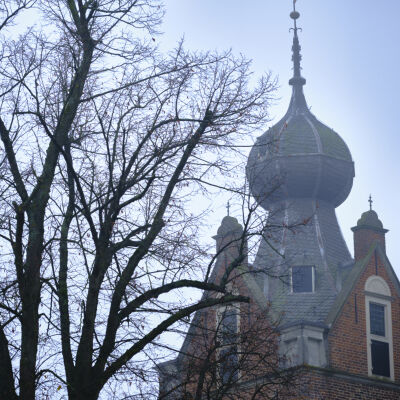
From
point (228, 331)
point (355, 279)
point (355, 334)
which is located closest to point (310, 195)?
point (355, 279)

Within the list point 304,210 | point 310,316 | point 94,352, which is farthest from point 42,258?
point 304,210

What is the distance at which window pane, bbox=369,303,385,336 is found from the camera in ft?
90.9

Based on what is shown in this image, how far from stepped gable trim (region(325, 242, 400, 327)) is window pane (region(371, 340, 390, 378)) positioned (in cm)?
144

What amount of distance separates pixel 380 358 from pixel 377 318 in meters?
1.39

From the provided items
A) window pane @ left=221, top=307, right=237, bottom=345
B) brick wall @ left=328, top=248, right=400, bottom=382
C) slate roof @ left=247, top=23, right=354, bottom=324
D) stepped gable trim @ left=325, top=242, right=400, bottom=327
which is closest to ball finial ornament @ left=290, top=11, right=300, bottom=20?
slate roof @ left=247, top=23, right=354, bottom=324

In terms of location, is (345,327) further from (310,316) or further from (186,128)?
(186,128)

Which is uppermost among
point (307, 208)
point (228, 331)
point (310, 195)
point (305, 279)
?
point (310, 195)

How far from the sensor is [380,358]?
27234 mm

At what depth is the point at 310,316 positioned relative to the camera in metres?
28.6

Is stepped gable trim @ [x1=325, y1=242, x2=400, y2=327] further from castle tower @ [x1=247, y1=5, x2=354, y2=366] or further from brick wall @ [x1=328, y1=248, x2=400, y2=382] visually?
castle tower @ [x1=247, y1=5, x2=354, y2=366]

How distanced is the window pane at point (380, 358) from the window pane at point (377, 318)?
0.36 m

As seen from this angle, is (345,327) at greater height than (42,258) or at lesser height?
greater

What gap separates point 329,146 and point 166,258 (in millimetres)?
21695

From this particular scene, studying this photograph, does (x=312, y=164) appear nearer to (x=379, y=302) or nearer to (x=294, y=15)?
(x=379, y=302)
